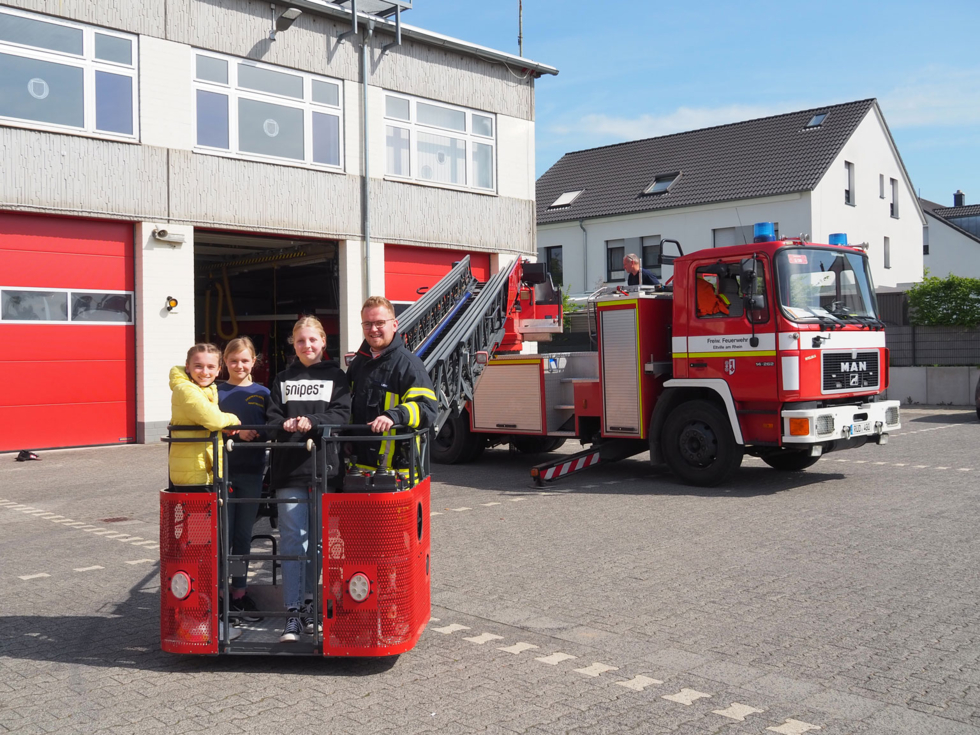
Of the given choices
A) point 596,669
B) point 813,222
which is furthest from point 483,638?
point 813,222

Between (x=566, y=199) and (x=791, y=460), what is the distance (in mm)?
29327

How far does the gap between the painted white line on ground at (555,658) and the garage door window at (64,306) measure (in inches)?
489

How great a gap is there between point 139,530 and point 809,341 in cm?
677

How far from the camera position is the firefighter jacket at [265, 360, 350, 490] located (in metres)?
5.20

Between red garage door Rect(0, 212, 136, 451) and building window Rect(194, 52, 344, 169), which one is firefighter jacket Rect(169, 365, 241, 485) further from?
building window Rect(194, 52, 344, 169)

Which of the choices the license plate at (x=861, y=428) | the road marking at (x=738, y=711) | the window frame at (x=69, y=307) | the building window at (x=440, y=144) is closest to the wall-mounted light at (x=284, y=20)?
the building window at (x=440, y=144)

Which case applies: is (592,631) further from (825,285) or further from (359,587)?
(825,285)

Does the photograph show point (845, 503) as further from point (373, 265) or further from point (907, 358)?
point (907, 358)

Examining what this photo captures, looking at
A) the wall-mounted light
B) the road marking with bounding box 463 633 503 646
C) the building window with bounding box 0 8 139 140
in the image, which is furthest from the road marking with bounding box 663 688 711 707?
the wall-mounted light

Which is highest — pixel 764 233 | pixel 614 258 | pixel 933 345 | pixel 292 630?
pixel 614 258

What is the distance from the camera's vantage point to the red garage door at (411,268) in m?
19.9

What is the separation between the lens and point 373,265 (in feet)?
63.6

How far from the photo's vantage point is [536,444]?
14.3 meters

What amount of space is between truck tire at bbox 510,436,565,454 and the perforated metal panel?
250 cm
